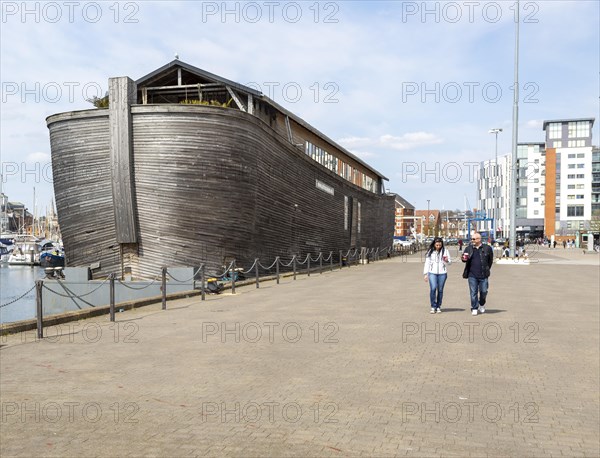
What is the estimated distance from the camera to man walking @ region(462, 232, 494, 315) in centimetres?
1180

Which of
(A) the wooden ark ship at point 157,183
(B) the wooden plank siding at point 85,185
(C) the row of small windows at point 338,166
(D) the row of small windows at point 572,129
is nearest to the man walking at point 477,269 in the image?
(A) the wooden ark ship at point 157,183

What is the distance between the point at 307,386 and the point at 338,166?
118 ft

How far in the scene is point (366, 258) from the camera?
39.0m

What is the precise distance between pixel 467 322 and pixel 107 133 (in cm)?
1556

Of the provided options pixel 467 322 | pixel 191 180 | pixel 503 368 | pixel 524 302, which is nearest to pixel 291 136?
pixel 191 180

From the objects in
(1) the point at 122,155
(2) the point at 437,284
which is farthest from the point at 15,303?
(2) the point at 437,284

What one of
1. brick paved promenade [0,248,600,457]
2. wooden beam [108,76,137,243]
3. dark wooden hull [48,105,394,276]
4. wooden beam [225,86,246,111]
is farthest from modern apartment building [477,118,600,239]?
brick paved promenade [0,248,600,457]

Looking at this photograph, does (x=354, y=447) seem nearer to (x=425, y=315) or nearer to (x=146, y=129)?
(x=425, y=315)

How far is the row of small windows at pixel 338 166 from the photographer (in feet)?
115

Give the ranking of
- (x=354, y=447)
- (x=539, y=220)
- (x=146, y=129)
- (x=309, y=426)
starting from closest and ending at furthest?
(x=354, y=447) → (x=309, y=426) → (x=146, y=129) → (x=539, y=220)

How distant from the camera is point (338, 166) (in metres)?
41.6

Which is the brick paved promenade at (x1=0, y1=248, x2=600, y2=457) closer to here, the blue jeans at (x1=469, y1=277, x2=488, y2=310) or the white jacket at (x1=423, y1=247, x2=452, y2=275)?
Answer: the blue jeans at (x1=469, y1=277, x2=488, y2=310)

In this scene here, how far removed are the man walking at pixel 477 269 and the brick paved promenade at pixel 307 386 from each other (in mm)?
452

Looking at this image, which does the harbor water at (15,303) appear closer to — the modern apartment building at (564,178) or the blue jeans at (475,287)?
the blue jeans at (475,287)
